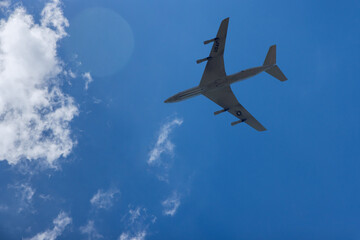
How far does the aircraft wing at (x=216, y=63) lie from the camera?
127 ft

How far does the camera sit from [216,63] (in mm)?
40500

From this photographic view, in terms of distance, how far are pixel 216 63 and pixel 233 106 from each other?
943 cm

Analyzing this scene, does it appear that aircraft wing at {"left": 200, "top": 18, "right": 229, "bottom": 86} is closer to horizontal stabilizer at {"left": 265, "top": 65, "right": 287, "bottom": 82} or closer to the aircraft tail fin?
the aircraft tail fin

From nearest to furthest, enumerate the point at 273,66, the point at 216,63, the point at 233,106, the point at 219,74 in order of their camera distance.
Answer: the point at 273,66
the point at 216,63
the point at 219,74
the point at 233,106

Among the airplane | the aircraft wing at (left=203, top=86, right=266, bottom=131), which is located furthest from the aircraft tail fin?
the aircraft wing at (left=203, top=86, right=266, bottom=131)

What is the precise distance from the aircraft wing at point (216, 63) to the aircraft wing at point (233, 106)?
3.53 meters

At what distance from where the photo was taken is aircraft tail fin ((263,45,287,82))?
40344mm

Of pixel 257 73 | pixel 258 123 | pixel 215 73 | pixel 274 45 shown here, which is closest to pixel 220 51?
pixel 215 73

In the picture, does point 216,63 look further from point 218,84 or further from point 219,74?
point 218,84

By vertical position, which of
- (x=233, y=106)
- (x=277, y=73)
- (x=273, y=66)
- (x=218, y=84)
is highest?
(x=218, y=84)

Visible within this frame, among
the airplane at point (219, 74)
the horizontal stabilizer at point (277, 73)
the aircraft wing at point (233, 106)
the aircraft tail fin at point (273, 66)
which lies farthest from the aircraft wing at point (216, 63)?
the horizontal stabilizer at point (277, 73)

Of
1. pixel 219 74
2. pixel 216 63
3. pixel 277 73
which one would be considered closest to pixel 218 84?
pixel 219 74

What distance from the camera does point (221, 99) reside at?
44.0m

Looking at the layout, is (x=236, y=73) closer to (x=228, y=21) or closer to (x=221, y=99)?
(x=221, y=99)
